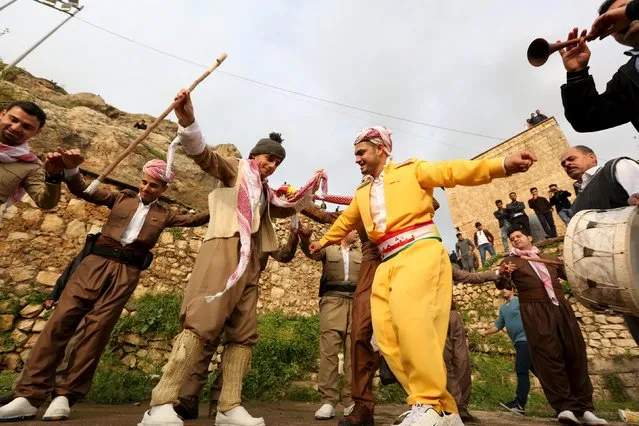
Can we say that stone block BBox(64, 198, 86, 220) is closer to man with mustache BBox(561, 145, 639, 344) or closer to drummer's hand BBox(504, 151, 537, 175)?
drummer's hand BBox(504, 151, 537, 175)

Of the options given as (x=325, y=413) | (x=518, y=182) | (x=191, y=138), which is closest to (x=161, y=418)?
(x=191, y=138)

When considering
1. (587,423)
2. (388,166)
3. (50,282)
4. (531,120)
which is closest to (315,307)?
(50,282)

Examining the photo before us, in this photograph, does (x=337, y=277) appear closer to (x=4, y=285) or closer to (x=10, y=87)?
(x=4, y=285)

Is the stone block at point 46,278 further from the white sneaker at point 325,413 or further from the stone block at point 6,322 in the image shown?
the white sneaker at point 325,413

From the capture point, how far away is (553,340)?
3.77 metres

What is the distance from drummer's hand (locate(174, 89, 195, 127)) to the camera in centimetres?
220

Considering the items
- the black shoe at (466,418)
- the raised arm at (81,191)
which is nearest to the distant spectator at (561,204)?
the black shoe at (466,418)

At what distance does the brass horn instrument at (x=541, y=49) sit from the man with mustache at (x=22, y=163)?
3.40 m

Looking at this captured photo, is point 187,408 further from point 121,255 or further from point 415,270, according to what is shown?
point 415,270

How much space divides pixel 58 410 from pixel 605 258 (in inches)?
137

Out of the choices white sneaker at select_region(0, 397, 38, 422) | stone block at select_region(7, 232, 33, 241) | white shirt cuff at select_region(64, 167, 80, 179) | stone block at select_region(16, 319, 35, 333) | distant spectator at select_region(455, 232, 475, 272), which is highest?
distant spectator at select_region(455, 232, 475, 272)

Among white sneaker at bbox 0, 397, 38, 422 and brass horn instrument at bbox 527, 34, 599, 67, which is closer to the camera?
brass horn instrument at bbox 527, 34, 599, 67

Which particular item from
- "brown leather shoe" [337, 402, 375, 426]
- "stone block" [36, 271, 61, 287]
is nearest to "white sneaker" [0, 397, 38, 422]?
"brown leather shoe" [337, 402, 375, 426]

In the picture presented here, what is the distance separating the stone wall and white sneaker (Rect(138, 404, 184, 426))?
3.42 metres
